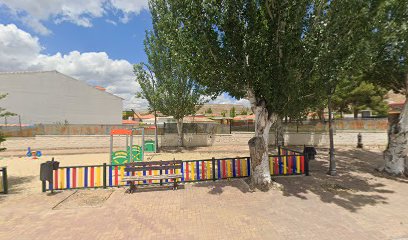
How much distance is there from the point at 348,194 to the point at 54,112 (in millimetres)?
35973

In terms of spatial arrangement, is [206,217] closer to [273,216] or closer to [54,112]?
[273,216]

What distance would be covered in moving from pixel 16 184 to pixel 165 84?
464 inches

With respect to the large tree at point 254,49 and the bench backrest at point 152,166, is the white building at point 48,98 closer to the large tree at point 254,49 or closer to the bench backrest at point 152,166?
the bench backrest at point 152,166

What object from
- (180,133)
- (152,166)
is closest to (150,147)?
(180,133)

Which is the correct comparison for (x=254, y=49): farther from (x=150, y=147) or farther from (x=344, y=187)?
(x=150, y=147)

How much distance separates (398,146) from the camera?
10.6m

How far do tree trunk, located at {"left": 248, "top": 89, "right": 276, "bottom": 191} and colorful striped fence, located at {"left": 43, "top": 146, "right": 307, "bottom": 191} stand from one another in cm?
107

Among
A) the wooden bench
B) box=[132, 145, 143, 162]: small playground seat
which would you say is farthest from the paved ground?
→ box=[132, 145, 143, 162]: small playground seat

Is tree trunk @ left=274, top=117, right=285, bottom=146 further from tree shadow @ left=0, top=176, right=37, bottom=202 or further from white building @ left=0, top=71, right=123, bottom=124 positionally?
white building @ left=0, top=71, right=123, bottom=124

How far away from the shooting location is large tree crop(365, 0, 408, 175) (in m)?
8.92

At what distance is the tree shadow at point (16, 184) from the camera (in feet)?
29.3

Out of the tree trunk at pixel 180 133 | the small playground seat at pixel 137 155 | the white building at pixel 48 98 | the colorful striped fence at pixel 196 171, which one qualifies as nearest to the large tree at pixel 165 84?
the tree trunk at pixel 180 133

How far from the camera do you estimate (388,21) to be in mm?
9359

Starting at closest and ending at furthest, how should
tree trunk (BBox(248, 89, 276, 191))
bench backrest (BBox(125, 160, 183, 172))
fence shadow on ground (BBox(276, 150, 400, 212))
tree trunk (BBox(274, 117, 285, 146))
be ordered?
fence shadow on ground (BBox(276, 150, 400, 212)), bench backrest (BBox(125, 160, 183, 172)), tree trunk (BBox(248, 89, 276, 191)), tree trunk (BBox(274, 117, 285, 146))
